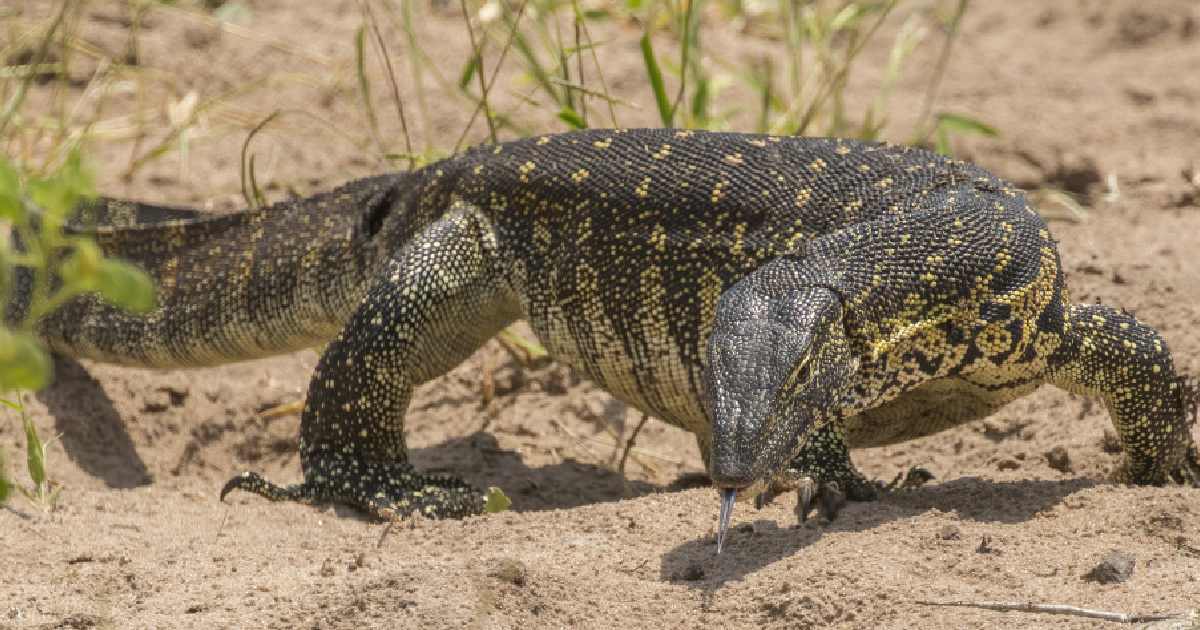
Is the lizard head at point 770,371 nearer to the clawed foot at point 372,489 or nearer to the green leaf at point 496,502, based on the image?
the green leaf at point 496,502

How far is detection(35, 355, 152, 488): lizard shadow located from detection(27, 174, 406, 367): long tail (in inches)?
7.0

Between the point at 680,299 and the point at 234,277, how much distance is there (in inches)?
99.0

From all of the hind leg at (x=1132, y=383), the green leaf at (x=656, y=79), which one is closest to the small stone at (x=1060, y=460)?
the hind leg at (x=1132, y=383)

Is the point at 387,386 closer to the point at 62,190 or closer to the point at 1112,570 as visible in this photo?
the point at 1112,570

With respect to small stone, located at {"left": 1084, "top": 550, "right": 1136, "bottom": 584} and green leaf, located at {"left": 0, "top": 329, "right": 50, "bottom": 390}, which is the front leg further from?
green leaf, located at {"left": 0, "top": 329, "right": 50, "bottom": 390}

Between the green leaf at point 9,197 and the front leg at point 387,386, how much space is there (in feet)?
12.7

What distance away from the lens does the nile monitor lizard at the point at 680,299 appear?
17.2 ft

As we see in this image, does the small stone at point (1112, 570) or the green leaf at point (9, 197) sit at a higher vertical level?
the green leaf at point (9, 197)

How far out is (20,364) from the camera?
2.49 meters

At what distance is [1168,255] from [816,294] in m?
3.89

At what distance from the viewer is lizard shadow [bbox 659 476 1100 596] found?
4.79 metres

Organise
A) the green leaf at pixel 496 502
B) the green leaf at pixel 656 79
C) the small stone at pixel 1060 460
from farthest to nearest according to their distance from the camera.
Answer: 1. the green leaf at pixel 656 79
2. the small stone at pixel 1060 460
3. the green leaf at pixel 496 502

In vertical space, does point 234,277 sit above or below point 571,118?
below

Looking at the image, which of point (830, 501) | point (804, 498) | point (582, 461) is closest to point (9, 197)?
point (804, 498)
